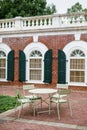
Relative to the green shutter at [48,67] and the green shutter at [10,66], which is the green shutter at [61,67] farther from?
the green shutter at [10,66]

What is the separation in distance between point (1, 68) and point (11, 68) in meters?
0.96

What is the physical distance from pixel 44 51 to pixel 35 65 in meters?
1.10

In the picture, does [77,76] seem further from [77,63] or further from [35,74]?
[35,74]

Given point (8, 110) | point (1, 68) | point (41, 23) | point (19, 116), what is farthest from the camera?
point (1, 68)

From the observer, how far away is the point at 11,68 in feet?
57.3

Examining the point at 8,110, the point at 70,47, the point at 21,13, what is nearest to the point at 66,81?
the point at 70,47

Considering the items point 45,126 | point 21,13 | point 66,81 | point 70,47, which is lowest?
point 45,126

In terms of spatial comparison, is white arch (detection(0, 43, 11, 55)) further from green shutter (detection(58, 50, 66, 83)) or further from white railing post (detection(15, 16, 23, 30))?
green shutter (detection(58, 50, 66, 83))

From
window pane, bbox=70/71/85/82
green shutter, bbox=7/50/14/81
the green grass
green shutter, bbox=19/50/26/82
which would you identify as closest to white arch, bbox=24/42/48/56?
green shutter, bbox=19/50/26/82

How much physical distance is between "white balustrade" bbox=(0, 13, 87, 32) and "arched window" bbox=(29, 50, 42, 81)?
1682 mm

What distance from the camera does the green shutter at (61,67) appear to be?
15.8 metres

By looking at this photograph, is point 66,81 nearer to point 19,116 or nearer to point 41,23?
point 41,23

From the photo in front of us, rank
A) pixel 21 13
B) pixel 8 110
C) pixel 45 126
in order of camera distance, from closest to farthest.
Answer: pixel 45 126, pixel 8 110, pixel 21 13

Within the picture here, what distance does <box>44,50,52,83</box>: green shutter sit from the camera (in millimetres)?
16234
